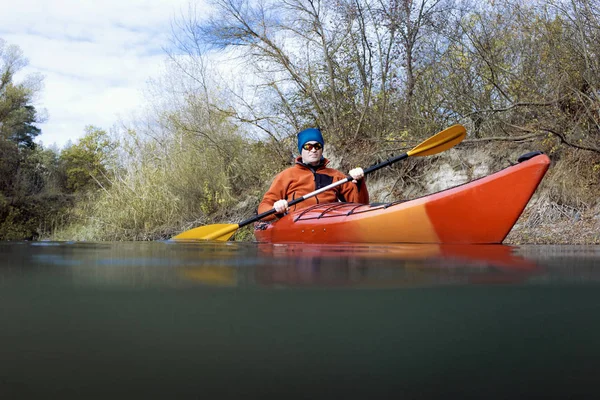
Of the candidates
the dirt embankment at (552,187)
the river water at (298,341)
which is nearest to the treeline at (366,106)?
the dirt embankment at (552,187)

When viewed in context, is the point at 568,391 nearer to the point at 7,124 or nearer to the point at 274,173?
the point at 274,173

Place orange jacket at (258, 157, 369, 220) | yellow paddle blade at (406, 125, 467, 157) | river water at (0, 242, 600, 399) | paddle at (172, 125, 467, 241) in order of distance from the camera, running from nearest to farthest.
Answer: river water at (0, 242, 600, 399) → paddle at (172, 125, 467, 241) → orange jacket at (258, 157, 369, 220) → yellow paddle blade at (406, 125, 467, 157)

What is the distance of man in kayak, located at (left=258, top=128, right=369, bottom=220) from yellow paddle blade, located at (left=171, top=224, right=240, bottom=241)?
365 mm

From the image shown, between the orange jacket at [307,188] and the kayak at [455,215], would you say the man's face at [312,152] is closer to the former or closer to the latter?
the orange jacket at [307,188]

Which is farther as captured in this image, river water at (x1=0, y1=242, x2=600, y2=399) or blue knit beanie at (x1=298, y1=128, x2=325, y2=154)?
blue knit beanie at (x1=298, y1=128, x2=325, y2=154)

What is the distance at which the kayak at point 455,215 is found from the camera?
4098 millimetres

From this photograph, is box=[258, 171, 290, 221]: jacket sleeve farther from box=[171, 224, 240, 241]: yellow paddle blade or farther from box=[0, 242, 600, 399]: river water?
box=[0, 242, 600, 399]: river water

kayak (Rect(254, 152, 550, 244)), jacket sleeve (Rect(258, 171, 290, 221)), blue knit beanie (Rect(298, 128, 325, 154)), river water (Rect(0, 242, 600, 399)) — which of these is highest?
blue knit beanie (Rect(298, 128, 325, 154))

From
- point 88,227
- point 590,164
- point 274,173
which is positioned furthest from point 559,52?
point 88,227

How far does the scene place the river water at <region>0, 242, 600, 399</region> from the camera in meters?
0.65

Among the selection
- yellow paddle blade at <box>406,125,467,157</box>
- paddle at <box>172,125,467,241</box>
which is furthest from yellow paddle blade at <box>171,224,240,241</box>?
yellow paddle blade at <box>406,125,467,157</box>

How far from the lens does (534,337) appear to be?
82 cm

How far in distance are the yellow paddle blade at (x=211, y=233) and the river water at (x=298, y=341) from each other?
13.7 ft

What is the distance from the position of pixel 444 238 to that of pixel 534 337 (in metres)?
3.58
